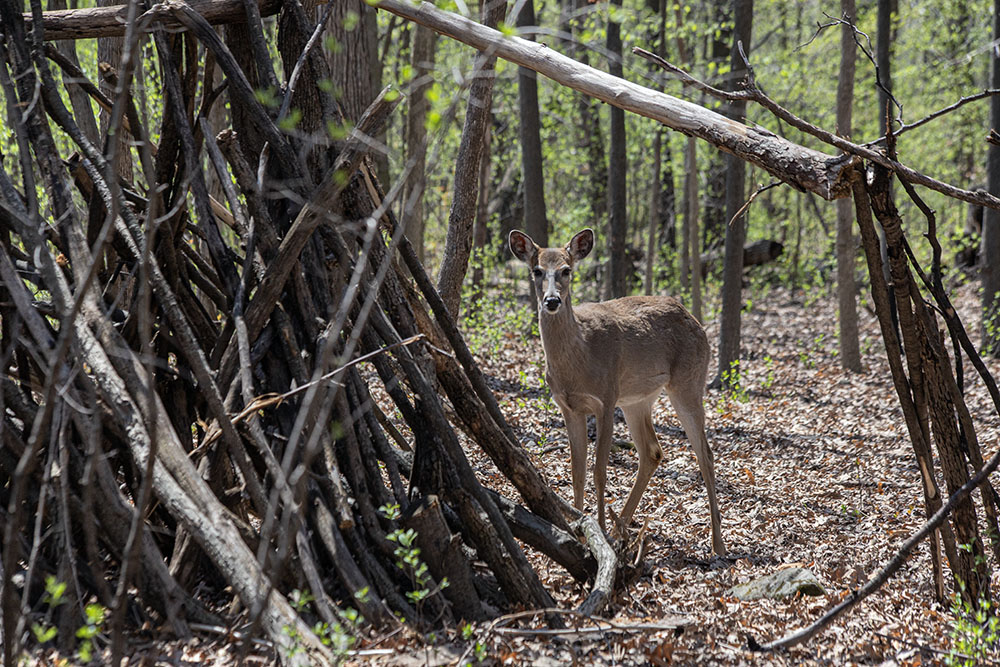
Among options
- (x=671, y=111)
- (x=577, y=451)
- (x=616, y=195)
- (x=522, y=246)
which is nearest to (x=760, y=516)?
(x=577, y=451)

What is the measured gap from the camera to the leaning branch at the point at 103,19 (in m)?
4.95

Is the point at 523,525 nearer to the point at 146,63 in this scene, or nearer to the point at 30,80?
the point at 30,80

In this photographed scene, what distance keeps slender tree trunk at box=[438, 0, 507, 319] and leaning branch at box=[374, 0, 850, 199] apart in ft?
7.18

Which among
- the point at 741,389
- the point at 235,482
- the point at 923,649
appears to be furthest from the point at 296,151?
the point at 741,389

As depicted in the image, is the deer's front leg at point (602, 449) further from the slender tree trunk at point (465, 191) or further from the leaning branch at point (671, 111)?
the leaning branch at point (671, 111)

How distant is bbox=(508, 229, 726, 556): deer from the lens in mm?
7230

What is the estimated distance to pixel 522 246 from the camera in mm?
7949

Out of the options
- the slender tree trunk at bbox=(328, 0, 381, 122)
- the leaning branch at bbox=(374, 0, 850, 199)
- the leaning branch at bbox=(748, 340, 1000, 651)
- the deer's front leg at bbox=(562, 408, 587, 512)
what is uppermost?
the slender tree trunk at bbox=(328, 0, 381, 122)

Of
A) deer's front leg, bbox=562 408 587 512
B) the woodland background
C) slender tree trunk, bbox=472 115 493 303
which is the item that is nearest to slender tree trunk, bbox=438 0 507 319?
the woodland background

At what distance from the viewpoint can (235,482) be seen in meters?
4.98

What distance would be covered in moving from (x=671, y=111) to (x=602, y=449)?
131 inches

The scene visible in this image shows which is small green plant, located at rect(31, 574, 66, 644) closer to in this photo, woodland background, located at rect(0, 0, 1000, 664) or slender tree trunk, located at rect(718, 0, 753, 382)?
woodland background, located at rect(0, 0, 1000, 664)

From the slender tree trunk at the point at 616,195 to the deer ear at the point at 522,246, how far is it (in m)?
6.15

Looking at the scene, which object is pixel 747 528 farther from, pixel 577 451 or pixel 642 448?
pixel 577 451
